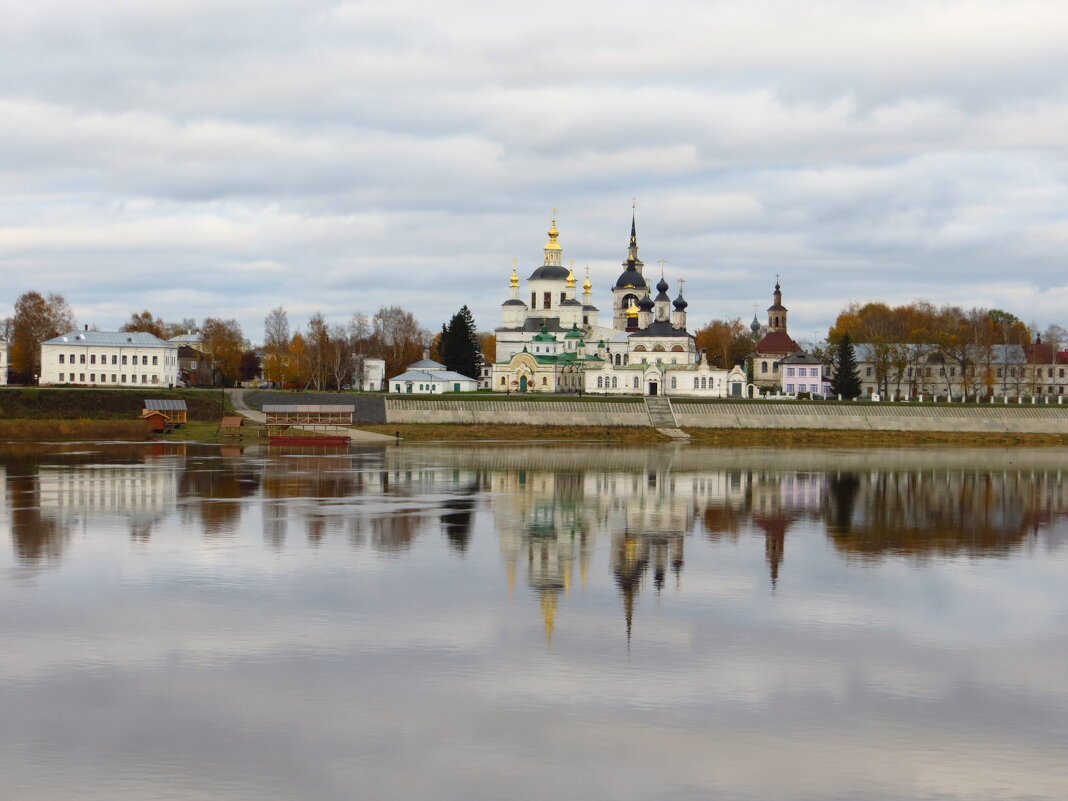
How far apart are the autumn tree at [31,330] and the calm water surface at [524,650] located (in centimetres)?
6355

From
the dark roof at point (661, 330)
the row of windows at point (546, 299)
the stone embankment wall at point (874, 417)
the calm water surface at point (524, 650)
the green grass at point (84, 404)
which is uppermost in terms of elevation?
the row of windows at point (546, 299)

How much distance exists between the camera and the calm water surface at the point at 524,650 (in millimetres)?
12547

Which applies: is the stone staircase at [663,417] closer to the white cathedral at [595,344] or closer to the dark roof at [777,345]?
the white cathedral at [595,344]

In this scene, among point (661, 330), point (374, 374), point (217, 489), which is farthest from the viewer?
point (374, 374)

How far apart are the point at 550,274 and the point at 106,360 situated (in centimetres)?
3859

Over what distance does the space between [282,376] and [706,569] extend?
8301cm

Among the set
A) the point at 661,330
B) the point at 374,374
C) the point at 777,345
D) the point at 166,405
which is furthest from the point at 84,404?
the point at 777,345

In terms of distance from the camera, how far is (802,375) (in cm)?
9625

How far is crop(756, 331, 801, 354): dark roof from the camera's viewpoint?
104 m

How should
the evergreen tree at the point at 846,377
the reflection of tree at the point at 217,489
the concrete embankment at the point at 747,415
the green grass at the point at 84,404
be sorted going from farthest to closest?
the evergreen tree at the point at 846,377 → the concrete embankment at the point at 747,415 → the green grass at the point at 84,404 → the reflection of tree at the point at 217,489

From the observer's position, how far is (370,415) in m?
70.6

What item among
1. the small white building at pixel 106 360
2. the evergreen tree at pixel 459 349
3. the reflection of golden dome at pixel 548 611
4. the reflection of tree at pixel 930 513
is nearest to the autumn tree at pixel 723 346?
the evergreen tree at pixel 459 349

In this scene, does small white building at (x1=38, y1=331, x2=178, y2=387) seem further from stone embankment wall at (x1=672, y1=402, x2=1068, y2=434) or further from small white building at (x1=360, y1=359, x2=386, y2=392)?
stone embankment wall at (x1=672, y1=402, x2=1068, y2=434)

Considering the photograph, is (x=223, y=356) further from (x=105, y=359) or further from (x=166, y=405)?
(x=166, y=405)
